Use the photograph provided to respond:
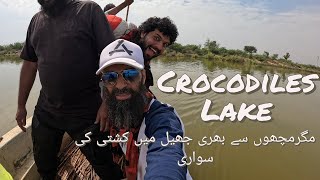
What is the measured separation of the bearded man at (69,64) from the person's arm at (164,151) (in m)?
0.39

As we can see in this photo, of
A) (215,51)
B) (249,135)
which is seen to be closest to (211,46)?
(215,51)

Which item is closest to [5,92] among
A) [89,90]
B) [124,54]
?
[89,90]

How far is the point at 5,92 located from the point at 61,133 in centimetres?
474

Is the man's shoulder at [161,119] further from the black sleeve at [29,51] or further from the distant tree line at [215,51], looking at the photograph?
the distant tree line at [215,51]

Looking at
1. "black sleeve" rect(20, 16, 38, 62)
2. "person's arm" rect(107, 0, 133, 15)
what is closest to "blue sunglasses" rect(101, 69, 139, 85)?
"black sleeve" rect(20, 16, 38, 62)

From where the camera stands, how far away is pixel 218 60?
16578 millimetres

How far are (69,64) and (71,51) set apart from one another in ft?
0.22

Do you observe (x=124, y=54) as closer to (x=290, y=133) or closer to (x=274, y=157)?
(x=274, y=157)

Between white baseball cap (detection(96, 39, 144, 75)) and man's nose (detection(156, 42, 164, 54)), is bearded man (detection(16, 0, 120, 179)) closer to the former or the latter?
white baseball cap (detection(96, 39, 144, 75))

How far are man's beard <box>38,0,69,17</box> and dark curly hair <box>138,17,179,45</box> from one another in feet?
2.83

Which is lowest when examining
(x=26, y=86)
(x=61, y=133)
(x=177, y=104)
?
(x=177, y=104)

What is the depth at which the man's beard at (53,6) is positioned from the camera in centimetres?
173

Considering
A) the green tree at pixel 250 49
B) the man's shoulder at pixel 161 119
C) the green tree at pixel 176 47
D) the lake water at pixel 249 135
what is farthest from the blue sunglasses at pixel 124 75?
the green tree at pixel 250 49

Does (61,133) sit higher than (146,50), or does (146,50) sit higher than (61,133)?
(146,50)
